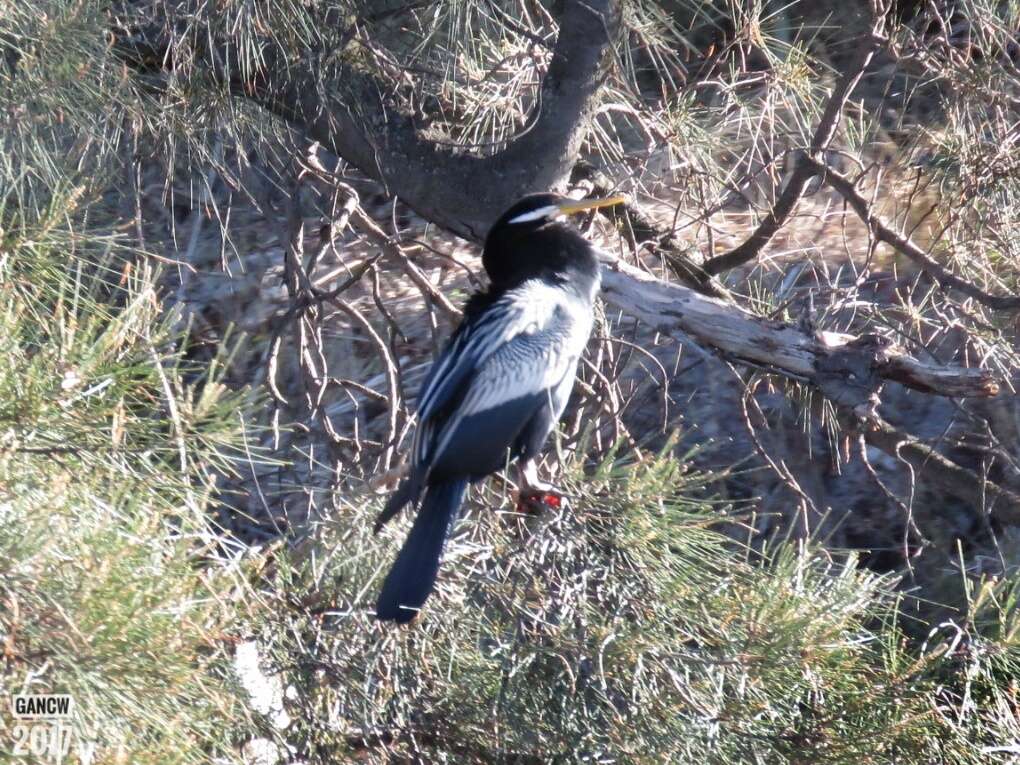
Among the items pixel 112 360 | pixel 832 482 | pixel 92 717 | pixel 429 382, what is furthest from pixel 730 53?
pixel 92 717

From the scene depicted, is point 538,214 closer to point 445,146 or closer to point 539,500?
point 445,146

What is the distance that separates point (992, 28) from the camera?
2.75 metres

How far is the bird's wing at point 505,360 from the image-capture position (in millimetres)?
2764

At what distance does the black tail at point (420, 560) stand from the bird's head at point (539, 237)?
716 millimetres

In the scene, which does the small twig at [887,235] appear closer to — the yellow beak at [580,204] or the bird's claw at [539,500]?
the yellow beak at [580,204]

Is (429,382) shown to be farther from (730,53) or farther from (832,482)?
Result: (832,482)

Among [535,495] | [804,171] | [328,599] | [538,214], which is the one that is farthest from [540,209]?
[328,599]

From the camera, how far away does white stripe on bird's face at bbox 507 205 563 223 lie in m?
2.80

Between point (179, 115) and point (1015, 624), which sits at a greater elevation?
point (179, 115)

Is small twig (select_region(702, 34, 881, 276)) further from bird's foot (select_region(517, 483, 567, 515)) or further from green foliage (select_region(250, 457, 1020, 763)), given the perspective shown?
green foliage (select_region(250, 457, 1020, 763))

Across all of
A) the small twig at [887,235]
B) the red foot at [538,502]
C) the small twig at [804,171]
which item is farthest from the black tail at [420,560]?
the small twig at [887,235]

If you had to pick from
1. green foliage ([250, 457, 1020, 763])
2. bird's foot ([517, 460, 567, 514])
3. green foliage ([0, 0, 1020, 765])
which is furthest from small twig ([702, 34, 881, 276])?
green foliage ([250, 457, 1020, 763])

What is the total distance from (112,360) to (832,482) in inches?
134

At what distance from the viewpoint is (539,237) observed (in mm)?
2869
